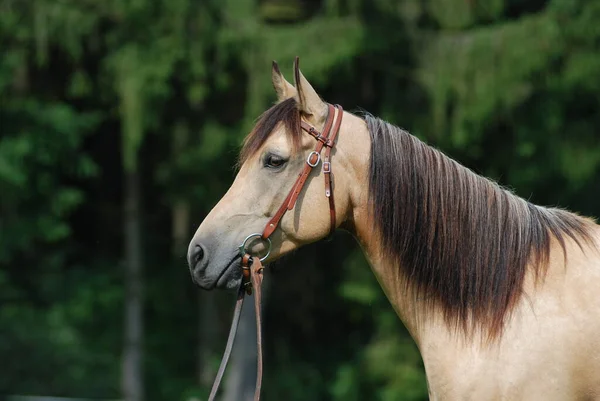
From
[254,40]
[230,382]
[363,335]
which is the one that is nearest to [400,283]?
[254,40]

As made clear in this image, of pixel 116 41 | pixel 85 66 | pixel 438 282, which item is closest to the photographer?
pixel 438 282

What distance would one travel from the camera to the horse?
10.6 feet

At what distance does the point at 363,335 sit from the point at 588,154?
16.3ft

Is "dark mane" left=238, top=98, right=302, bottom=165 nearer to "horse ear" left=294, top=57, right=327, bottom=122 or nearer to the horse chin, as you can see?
"horse ear" left=294, top=57, right=327, bottom=122

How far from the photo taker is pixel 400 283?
357 cm

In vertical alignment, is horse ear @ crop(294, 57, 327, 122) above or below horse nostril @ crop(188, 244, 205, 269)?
above

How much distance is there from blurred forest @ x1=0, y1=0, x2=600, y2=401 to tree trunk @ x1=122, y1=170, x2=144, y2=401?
0.11 ft

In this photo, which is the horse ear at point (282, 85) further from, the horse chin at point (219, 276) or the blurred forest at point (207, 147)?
the blurred forest at point (207, 147)

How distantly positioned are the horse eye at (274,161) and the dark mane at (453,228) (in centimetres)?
38

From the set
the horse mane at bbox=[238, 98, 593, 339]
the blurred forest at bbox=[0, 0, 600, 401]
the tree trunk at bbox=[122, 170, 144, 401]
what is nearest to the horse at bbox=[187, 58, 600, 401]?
the horse mane at bbox=[238, 98, 593, 339]

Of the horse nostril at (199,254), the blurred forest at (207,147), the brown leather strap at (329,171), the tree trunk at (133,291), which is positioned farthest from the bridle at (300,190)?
the tree trunk at (133,291)

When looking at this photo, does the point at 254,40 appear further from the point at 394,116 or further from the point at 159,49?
the point at 394,116

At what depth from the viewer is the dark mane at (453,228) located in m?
3.41

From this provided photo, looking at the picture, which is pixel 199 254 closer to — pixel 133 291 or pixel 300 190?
pixel 300 190
